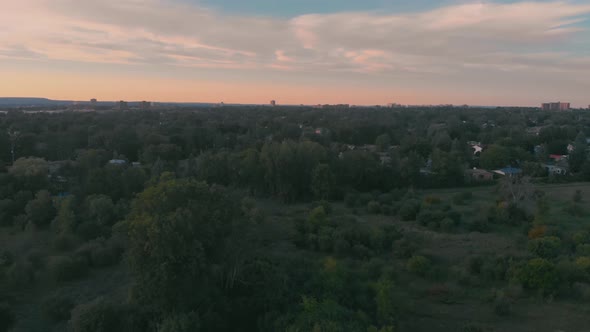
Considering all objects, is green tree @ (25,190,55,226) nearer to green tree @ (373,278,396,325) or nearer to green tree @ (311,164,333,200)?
green tree @ (311,164,333,200)

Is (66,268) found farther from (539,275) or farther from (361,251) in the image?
(539,275)

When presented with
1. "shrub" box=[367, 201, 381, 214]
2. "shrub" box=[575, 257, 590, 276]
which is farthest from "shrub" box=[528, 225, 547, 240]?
"shrub" box=[367, 201, 381, 214]

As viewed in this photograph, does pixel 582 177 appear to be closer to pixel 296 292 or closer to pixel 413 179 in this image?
pixel 413 179

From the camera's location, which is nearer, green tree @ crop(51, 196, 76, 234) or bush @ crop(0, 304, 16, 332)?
bush @ crop(0, 304, 16, 332)

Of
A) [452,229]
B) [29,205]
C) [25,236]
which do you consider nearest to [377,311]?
[452,229]

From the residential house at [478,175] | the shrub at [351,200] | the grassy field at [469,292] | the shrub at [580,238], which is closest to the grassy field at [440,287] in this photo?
the grassy field at [469,292]

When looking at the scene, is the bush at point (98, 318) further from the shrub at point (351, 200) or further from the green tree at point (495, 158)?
the green tree at point (495, 158)
